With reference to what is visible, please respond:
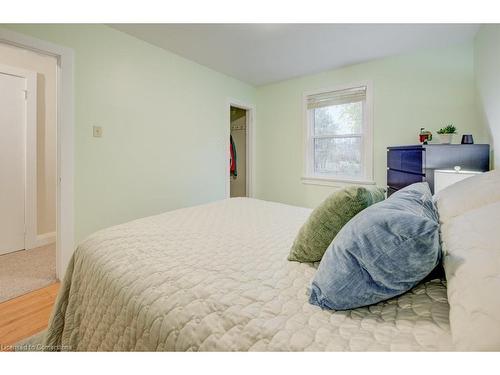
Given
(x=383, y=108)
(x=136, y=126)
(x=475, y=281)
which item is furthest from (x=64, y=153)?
(x=383, y=108)

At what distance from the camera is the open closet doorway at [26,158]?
288 cm

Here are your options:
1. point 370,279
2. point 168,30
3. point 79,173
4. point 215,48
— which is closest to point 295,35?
point 215,48

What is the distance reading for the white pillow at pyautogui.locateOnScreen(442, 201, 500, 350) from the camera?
→ 0.45 m

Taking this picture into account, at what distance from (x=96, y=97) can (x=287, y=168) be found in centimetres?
279

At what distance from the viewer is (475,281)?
540mm

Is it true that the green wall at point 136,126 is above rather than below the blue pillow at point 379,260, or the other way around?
above

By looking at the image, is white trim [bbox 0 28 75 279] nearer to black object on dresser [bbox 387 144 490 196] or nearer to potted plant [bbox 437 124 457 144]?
black object on dresser [bbox 387 144 490 196]

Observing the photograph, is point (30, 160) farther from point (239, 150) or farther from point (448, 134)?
point (448, 134)

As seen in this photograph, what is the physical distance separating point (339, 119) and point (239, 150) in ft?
6.22

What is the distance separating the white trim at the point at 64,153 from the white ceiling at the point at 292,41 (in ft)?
2.14

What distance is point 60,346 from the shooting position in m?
1.19

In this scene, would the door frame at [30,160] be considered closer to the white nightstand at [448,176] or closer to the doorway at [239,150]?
the doorway at [239,150]

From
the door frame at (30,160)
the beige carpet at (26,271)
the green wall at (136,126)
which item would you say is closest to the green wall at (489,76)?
the green wall at (136,126)
